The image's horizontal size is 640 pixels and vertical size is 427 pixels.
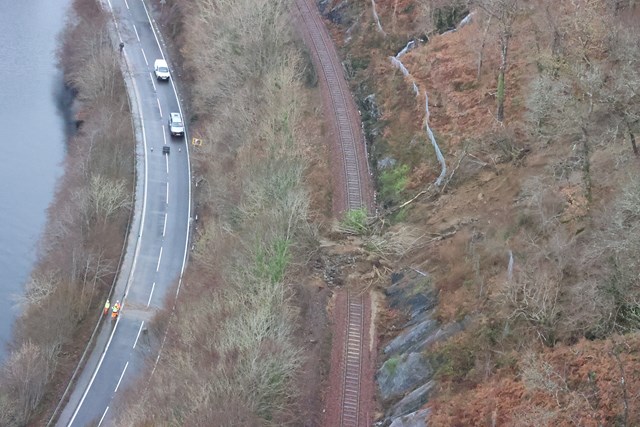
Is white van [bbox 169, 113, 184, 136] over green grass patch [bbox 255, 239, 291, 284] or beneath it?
over

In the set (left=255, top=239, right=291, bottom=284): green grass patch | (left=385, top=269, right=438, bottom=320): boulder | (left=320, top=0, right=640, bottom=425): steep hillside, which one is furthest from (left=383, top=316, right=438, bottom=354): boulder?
(left=255, top=239, right=291, bottom=284): green grass patch

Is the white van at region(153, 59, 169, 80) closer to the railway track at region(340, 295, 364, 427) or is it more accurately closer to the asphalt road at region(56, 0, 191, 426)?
the asphalt road at region(56, 0, 191, 426)

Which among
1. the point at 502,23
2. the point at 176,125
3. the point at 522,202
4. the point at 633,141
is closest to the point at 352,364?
the point at 522,202

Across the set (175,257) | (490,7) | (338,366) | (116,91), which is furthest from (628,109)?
(116,91)

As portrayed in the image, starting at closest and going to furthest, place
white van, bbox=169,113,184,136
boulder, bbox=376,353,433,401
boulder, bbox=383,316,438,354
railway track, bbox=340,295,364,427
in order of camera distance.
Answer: boulder, bbox=376,353,433,401
railway track, bbox=340,295,364,427
boulder, bbox=383,316,438,354
white van, bbox=169,113,184,136

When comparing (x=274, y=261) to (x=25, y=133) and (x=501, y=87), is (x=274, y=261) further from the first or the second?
(x=25, y=133)

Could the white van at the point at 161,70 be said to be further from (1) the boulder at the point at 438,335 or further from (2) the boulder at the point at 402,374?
(1) the boulder at the point at 438,335

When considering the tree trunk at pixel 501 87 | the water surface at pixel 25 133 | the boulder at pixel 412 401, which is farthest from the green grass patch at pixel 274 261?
the water surface at pixel 25 133

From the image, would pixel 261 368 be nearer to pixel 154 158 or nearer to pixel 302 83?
pixel 302 83
